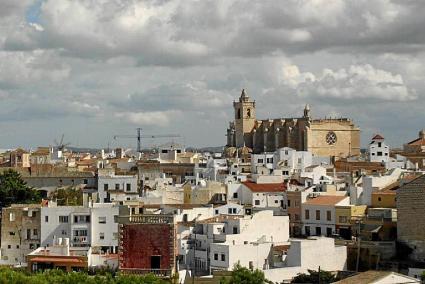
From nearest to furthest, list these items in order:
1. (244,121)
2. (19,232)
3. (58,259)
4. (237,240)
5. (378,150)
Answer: (58,259)
(237,240)
(19,232)
(378,150)
(244,121)

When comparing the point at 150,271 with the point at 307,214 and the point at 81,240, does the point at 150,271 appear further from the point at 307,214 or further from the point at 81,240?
the point at 307,214

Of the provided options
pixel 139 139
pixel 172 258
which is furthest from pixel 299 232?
pixel 139 139

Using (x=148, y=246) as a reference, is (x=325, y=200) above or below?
above

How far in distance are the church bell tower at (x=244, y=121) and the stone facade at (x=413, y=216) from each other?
59.1m

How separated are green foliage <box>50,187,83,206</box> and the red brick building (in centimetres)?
2341

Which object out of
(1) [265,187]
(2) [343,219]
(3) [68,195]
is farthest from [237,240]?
(3) [68,195]

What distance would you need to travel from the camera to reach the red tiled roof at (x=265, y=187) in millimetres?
61156

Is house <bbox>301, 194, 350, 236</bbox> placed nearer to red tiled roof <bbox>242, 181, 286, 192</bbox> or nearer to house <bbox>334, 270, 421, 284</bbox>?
red tiled roof <bbox>242, 181, 286, 192</bbox>

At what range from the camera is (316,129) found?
324ft

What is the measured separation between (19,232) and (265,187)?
17.6 meters

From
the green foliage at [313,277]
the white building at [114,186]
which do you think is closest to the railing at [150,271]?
the green foliage at [313,277]

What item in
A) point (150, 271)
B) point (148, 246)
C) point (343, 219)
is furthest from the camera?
point (343, 219)

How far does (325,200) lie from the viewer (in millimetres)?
53406

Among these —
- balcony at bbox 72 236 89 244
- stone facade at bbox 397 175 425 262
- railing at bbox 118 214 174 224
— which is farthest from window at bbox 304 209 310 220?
railing at bbox 118 214 174 224
